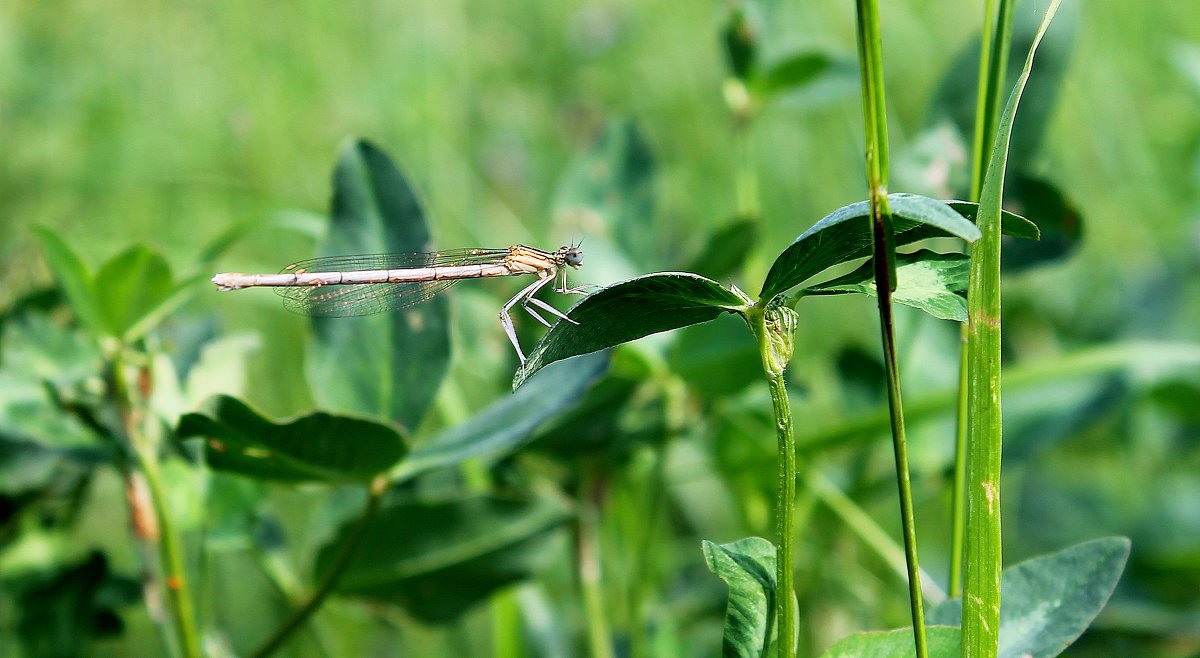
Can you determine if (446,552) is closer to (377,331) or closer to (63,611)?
(377,331)

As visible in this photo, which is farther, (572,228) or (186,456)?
(572,228)

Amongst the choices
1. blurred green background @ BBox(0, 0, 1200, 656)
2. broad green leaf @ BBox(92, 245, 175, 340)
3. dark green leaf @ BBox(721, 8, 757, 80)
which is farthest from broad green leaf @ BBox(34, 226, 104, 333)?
dark green leaf @ BBox(721, 8, 757, 80)

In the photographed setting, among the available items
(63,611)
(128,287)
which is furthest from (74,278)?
(63,611)

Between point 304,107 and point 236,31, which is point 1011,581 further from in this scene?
point 236,31

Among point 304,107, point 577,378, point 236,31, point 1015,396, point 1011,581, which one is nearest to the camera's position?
point 1011,581

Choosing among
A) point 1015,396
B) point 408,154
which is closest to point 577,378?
point 1015,396
